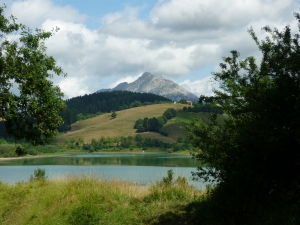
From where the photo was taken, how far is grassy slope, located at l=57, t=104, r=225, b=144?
481 ft

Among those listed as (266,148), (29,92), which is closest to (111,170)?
(29,92)

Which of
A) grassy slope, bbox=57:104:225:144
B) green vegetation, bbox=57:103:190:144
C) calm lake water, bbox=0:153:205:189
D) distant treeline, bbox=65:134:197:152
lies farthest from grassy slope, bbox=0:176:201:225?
green vegetation, bbox=57:103:190:144

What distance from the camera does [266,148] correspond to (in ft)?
22.8

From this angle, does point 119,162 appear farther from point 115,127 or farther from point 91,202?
point 115,127

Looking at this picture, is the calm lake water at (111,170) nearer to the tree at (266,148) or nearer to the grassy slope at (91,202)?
the grassy slope at (91,202)

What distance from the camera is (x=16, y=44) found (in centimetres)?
1301

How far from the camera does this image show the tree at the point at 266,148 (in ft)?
21.8

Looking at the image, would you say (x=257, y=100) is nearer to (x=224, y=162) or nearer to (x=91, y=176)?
(x=224, y=162)

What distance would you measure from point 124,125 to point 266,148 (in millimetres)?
157698

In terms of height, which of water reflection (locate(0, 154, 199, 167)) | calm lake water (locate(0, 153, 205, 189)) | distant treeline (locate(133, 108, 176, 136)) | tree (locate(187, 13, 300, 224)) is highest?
distant treeline (locate(133, 108, 176, 136))

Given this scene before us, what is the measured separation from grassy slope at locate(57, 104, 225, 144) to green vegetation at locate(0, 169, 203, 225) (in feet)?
394

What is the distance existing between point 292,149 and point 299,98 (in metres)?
0.85

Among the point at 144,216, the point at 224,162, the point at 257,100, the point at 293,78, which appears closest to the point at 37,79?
the point at 144,216

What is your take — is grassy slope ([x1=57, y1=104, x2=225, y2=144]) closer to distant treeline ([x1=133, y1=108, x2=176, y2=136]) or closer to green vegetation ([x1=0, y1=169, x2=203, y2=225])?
distant treeline ([x1=133, y1=108, x2=176, y2=136])
